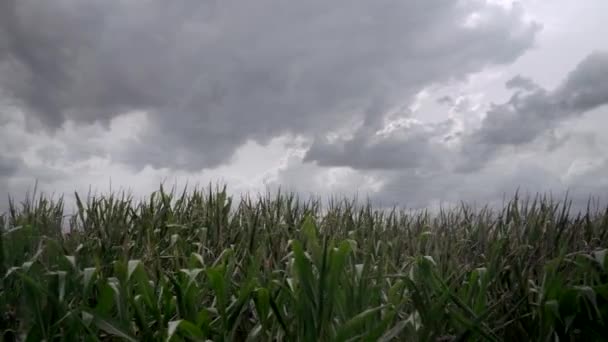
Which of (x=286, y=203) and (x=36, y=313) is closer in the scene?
(x=36, y=313)

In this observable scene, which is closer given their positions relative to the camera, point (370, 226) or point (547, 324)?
point (547, 324)

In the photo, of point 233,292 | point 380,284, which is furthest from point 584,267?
point 233,292

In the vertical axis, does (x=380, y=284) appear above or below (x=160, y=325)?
above

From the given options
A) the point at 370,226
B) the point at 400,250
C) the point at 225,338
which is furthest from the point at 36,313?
the point at 370,226

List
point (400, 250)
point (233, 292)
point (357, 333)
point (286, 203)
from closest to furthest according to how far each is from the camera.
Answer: point (357, 333)
point (233, 292)
point (400, 250)
point (286, 203)

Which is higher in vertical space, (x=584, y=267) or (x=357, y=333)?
(x=584, y=267)

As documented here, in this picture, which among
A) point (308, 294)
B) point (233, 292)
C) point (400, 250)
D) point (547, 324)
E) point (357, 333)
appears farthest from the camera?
point (400, 250)

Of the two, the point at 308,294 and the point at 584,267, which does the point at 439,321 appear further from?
the point at 584,267

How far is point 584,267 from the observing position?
4.15 m

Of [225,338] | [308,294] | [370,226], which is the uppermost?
[370,226]

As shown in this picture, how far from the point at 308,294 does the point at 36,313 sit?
155 cm

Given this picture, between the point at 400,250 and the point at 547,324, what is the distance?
2.15 metres

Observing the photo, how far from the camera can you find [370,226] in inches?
272

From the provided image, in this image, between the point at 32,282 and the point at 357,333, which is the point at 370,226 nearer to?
the point at 357,333
